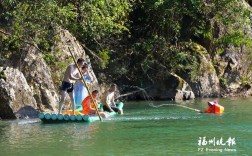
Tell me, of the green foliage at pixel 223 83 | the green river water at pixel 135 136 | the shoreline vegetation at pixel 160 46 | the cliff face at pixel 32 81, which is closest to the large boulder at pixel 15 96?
the cliff face at pixel 32 81

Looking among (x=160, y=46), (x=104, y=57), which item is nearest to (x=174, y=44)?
(x=160, y=46)

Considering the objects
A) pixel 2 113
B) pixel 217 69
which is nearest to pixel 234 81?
pixel 217 69

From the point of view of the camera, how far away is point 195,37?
30766 millimetres

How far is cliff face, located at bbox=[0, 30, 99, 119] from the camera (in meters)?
17.7

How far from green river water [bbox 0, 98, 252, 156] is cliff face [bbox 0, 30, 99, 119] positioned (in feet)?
3.39

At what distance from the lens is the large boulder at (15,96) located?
1756 cm

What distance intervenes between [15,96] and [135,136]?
5.86 metres

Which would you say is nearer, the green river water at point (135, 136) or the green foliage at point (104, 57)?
the green river water at point (135, 136)

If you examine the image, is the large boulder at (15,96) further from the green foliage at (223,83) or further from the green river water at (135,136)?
the green foliage at (223,83)

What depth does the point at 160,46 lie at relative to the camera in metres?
29.1

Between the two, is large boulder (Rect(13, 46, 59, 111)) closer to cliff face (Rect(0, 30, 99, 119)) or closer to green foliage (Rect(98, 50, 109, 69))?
cliff face (Rect(0, 30, 99, 119))

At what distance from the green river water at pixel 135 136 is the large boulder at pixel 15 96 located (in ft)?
2.89

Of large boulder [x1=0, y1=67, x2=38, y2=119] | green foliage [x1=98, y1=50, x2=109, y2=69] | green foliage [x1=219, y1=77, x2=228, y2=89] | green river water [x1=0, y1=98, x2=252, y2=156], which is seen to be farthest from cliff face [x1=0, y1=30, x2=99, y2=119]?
green foliage [x1=219, y1=77, x2=228, y2=89]

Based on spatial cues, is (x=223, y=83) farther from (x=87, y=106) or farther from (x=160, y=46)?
(x=87, y=106)
